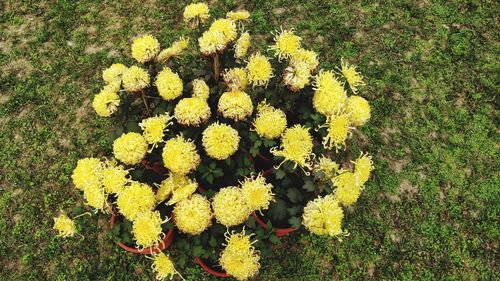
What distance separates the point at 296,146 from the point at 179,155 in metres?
0.77

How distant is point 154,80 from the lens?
305 centimetres

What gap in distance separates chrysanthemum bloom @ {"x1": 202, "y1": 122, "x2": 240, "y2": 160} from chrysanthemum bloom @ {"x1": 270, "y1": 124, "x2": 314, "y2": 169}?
307 millimetres

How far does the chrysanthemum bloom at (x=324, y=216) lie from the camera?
2.65 m

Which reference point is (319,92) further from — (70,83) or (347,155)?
(70,83)

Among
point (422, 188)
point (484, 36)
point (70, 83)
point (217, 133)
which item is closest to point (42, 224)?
point (70, 83)

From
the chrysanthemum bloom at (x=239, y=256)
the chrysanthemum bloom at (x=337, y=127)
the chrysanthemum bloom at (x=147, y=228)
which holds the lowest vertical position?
the chrysanthemum bloom at (x=239, y=256)

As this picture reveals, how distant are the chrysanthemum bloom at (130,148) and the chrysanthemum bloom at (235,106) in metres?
0.59

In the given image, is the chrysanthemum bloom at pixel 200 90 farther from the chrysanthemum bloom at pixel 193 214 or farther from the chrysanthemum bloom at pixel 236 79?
the chrysanthemum bloom at pixel 193 214

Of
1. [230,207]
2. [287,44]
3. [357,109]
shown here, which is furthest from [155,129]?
[357,109]

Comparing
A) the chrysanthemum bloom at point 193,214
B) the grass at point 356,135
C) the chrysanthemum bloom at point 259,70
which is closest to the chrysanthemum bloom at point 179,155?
the chrysanthemum bloom at point 193,214

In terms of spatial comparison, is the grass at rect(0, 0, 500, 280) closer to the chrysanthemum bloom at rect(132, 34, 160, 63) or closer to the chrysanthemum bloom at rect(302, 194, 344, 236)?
the chrysanthemum bloom at rect(302, 194, 344, 236)

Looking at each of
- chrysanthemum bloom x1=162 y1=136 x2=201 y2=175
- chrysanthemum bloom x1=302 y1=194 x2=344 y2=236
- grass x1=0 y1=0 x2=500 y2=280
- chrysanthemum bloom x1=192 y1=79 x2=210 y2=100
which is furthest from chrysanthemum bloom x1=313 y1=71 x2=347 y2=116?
grass x1=0 y1=0 x2=500 y2=280

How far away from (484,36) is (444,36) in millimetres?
540

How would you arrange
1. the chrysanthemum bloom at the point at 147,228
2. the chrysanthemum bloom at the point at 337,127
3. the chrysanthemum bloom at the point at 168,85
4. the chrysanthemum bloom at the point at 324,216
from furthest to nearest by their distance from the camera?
1. the chrysanthemum bloom at the point at 168,85
2. the chrysanthemum bloom at the point at 337,127
3. the chrysanthemum bloom at the point at 324,216
4. the chrysanthemum bloom at the point at 147,228
